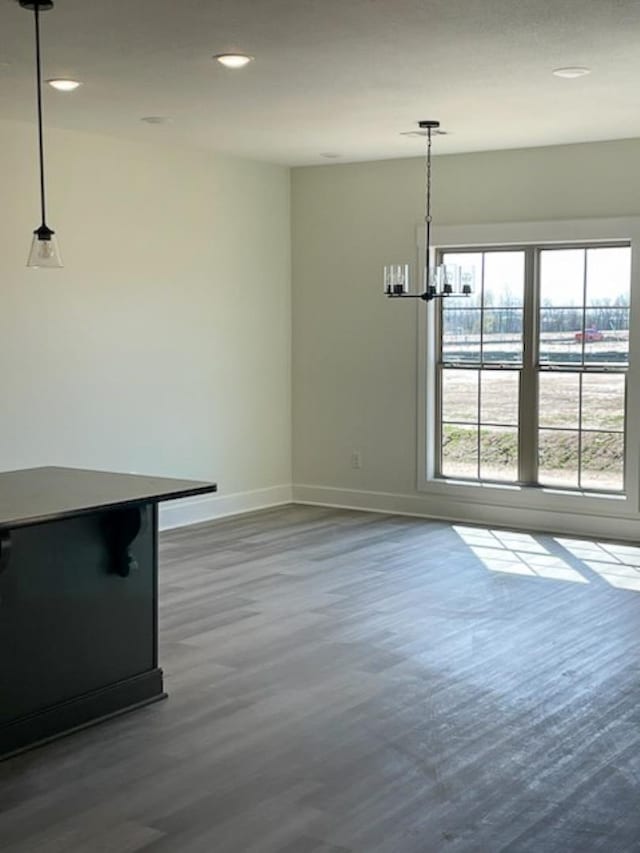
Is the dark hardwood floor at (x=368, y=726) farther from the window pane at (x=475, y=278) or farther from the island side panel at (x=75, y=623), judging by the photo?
the window pane at (x=475, y=278)

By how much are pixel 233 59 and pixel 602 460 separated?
4.05m

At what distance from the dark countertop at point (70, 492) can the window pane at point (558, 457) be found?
405 centimetres

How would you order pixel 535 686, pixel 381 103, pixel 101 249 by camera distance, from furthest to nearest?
1. pixel 101 249
2. pixel 381 103
3. pixel 535 686

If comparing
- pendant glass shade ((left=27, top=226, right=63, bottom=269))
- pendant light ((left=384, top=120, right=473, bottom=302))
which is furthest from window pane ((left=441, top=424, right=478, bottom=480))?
pendant glass shade ((left=27, top=226, right=63, bottom=269))

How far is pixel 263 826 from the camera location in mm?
3205

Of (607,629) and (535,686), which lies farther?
(607,629)

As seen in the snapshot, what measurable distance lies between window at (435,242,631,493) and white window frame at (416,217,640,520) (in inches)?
3.7

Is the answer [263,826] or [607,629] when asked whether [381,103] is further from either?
[263,826]

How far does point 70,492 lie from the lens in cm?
395

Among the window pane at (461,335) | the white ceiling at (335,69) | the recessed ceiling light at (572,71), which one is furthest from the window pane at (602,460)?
the recessed ceiling light at (572,71)

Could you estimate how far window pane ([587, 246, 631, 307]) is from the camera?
23.9 feet

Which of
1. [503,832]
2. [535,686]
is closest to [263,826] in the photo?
[503,832]

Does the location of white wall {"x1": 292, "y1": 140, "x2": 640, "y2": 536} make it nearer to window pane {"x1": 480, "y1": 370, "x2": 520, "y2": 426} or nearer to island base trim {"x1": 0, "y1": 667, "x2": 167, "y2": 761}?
window pane {"x1": 480, "y1": 370, "x2": 520, "y2": 426}

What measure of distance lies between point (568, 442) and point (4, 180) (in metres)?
4.16
